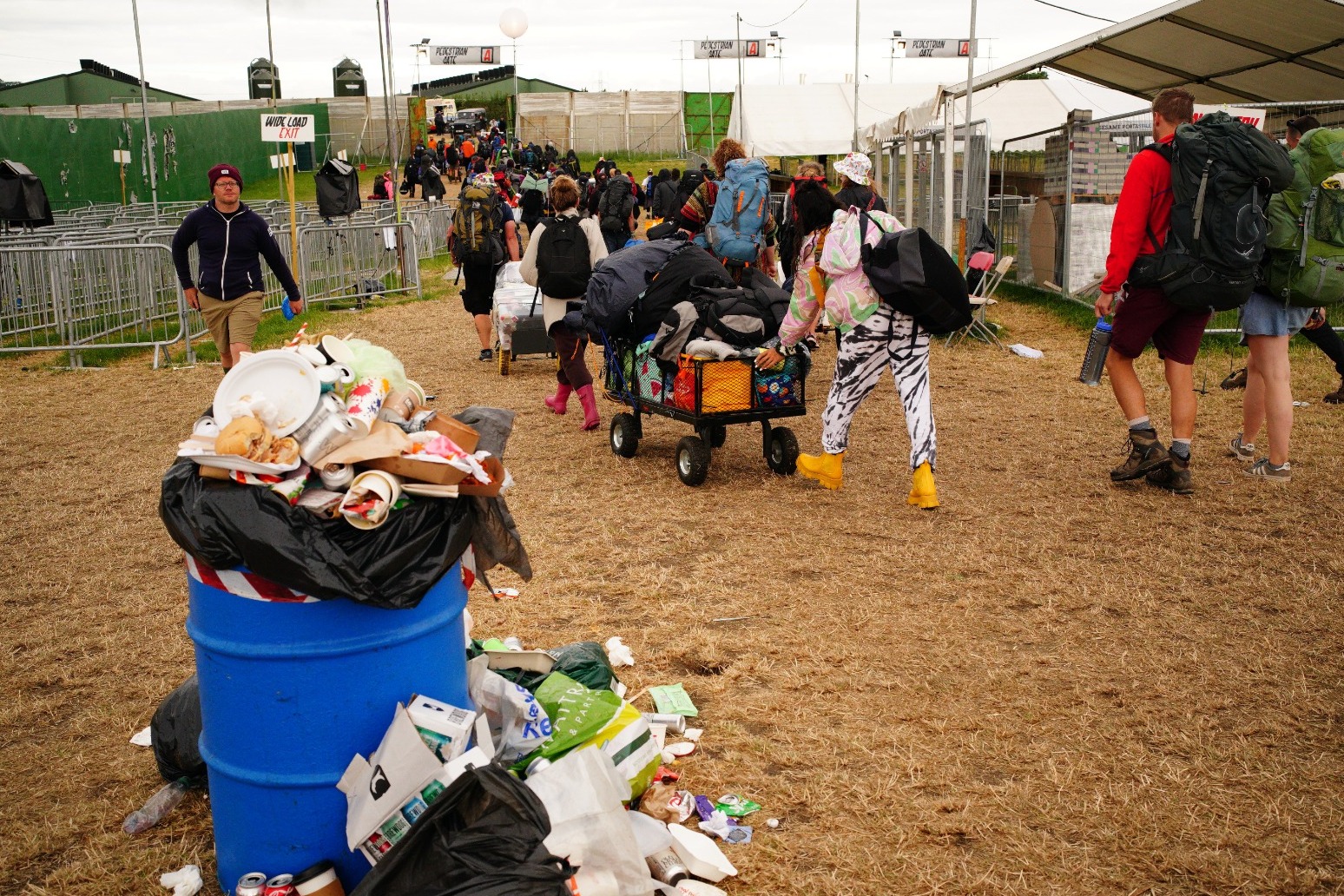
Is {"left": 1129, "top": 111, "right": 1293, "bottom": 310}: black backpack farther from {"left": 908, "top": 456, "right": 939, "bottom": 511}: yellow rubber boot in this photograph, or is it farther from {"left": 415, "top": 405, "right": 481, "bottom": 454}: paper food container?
{"left": 415, "top": 405, "right": 481, "bottom": 454}: paper food container

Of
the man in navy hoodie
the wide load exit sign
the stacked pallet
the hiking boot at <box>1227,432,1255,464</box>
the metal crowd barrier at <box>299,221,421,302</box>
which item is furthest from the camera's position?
the metal crowd barrier at <box>299,221,421,302</box>

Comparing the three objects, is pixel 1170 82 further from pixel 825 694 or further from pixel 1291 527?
pixel 825 694

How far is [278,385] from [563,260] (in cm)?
643

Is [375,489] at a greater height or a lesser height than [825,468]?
greater

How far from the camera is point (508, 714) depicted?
11.2 ft

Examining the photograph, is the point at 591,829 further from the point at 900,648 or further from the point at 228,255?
the point at 228,255

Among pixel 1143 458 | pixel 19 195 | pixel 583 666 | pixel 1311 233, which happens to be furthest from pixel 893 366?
pixel 19 195

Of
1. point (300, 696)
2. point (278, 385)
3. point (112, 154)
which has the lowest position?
point (300, 696)

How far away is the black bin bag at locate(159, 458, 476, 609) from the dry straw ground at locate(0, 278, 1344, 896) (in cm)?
117

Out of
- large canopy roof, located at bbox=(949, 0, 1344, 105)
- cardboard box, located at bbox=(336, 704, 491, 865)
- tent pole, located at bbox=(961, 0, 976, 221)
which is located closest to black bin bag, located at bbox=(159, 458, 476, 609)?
cardboard box, located at bbox=(336, 704, 491, 865)

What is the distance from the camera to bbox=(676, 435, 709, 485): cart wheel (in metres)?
7.50

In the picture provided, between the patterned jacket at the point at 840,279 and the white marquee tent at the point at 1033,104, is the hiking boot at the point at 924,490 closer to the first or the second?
the patterned jacket at the point at 840,279

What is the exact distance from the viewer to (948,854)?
11.2 ft

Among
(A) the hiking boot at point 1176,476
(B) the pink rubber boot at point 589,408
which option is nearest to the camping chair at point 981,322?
(B) the pink rubber boot at point 589,408
